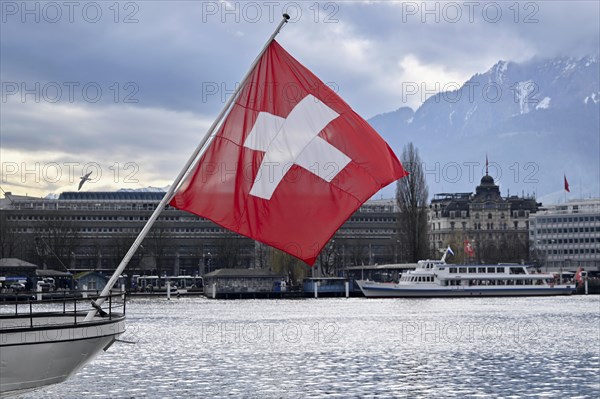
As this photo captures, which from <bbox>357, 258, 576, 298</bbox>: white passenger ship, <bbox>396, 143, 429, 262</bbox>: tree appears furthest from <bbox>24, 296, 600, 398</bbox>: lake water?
<bbox>396, 143, 429, 262</bbox>: tree

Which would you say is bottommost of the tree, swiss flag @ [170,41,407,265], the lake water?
the lake water

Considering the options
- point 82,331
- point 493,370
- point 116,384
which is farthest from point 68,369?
point 493,370

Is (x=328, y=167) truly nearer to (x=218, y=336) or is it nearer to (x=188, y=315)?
(x=218, y=336)

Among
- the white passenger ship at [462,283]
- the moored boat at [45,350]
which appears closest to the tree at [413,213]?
the white passenger ship at [462,283]

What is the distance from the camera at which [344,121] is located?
19.9m

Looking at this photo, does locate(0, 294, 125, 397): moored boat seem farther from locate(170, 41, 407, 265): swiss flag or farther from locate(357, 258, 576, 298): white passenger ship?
locate(357, 258, 576, 298): white passenger ship

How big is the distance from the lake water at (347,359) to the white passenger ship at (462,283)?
4910 cm

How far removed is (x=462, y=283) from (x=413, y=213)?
10.9 meters

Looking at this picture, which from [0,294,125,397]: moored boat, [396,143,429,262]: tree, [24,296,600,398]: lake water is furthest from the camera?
[396,143,429,262]: tree

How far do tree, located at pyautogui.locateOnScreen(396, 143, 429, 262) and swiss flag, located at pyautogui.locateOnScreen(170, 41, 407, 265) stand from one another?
117311 millimetres

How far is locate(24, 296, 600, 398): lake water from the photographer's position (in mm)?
36125

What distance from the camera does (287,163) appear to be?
782 inches

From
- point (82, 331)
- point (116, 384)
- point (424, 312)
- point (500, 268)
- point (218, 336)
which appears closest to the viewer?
point (82, 331)

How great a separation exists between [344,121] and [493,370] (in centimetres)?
2477
